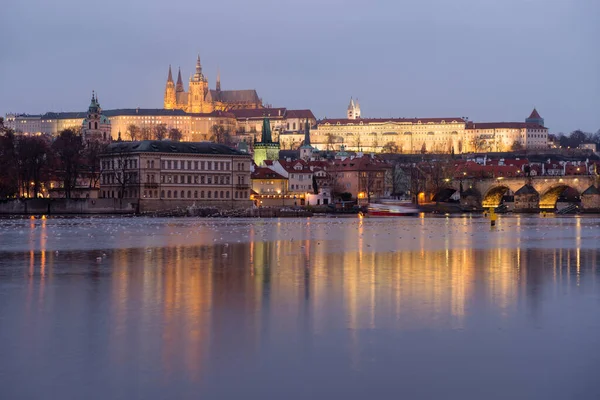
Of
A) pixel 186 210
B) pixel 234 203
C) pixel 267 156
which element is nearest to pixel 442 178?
pixel 267 156

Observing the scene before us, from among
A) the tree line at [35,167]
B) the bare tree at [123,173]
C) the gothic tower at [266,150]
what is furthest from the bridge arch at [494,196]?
the tree line at [35,167]

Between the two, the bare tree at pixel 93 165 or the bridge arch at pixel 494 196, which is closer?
the bare tree at pixel 93 165

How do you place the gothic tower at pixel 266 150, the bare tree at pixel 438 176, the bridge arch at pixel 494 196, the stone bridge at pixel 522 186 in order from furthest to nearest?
the gothic tower at pixel 266 150
the bare tree at pixel 438 176
the bridge arch at pixel 494 196
the stone bridge at pixel 522 186

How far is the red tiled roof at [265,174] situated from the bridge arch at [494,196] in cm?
2264

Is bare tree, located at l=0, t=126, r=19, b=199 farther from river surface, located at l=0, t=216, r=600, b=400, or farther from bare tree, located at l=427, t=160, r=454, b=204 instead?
river surface, located at l=0, t=216, r=600, b=400

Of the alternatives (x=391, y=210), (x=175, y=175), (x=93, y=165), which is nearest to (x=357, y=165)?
(x=391, y=210)

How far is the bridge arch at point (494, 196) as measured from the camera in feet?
334

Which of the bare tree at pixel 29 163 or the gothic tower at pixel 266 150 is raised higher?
the gothic tower at pixel 266 150

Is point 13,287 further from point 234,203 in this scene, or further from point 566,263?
point 234,203

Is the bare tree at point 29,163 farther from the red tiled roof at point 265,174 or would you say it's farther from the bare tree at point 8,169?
the red tiled roof at point 265,174

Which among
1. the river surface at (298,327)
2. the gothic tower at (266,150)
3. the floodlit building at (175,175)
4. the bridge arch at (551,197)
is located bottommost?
the river surface at (298,327)

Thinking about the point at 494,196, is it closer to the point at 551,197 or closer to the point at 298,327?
the point at 551,197

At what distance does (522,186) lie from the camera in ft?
319

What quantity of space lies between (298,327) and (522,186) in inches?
3357
